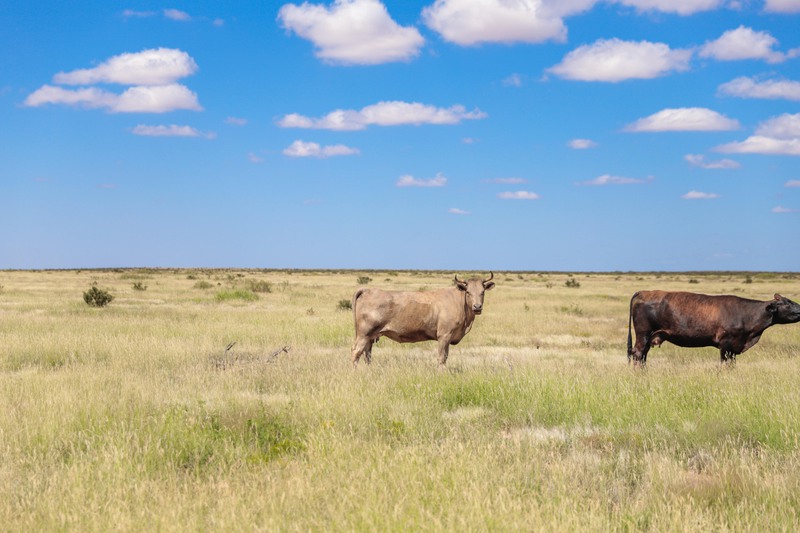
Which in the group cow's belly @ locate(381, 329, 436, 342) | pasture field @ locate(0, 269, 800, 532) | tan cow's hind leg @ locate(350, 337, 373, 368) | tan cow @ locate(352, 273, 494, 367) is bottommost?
pasture field @ locate(0, 269, 800, 532)

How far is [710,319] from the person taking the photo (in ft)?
41.5

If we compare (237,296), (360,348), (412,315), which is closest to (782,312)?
(412,315)

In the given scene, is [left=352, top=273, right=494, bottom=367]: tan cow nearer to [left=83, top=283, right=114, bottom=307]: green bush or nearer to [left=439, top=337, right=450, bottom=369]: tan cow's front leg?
[left=439, top=337, right=450, bottom=369]: tan cow's front leg

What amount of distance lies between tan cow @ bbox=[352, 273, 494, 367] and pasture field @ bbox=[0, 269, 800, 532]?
0.74 meters

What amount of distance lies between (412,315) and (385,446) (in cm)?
615

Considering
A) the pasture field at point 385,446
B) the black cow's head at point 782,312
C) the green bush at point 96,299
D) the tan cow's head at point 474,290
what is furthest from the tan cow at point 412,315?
the green bush at point 96,299

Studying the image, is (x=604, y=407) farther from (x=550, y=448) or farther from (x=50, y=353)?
(x=50, y=353)

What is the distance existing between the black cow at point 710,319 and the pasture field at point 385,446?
1.17 metres

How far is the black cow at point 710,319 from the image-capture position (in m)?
12.6

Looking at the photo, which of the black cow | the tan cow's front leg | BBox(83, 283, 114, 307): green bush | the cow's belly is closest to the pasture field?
the tan cow's front leg

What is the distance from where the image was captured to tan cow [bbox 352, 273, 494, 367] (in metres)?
12.3

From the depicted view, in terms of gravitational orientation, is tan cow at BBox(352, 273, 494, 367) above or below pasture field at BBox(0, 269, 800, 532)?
above

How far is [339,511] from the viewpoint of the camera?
15.9 feet

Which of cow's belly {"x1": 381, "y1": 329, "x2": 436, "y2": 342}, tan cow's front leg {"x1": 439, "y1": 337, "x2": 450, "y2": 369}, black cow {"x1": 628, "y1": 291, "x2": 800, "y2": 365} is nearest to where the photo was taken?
tan cow's front leg {"x1": 439, "y1": 337, "x2": 450, "y2": 369}
